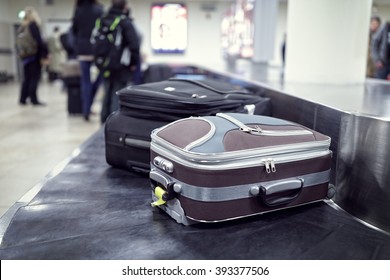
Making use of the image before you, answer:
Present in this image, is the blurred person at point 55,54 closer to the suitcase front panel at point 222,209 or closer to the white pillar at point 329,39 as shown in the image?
the white pillar at point 329,39

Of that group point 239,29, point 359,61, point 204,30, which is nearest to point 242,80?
point 359,61

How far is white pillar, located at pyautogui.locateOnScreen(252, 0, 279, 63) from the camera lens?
6383 mm

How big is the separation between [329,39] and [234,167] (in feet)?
4.50

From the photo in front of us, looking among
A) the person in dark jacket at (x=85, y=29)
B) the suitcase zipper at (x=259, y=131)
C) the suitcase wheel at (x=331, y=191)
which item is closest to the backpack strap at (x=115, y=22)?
the person in dark jacket at (x=85, y=29)

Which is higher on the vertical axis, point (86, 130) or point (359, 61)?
point (359, 61)

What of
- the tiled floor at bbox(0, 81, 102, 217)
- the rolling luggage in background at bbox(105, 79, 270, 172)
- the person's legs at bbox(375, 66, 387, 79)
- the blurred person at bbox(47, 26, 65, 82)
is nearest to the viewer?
the rolling luggage in background at bbox(105, 79, 270, 172)

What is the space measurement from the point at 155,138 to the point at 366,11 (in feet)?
4.93

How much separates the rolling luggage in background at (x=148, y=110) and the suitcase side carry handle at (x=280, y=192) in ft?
1.55

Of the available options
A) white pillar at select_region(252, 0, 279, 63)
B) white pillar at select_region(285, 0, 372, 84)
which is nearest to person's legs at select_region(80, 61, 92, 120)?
white pillar at select_region(252, 0, 279, 63)

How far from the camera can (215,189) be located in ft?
3.26

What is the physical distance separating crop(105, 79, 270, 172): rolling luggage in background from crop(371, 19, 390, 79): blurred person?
527 cm

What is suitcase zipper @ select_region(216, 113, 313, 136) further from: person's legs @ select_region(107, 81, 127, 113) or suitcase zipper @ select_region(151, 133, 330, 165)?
person's legs @ select_region(107, 81, 127, 113)

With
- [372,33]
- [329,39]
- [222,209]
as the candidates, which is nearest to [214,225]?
[222,209]

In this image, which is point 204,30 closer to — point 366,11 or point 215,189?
point 366,11
